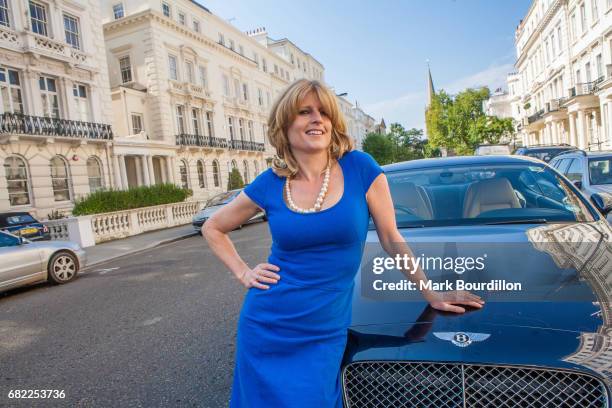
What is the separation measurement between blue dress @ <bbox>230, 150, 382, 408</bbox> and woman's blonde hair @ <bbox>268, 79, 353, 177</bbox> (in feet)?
0.56

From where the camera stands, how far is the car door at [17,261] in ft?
23.5

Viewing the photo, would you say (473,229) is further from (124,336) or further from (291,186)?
(124,336)

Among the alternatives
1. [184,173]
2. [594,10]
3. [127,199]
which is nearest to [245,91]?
[184,173]

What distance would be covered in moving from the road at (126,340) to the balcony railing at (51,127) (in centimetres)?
1321

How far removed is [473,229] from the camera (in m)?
2.68

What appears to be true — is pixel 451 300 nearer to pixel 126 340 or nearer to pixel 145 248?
pixel 126 340

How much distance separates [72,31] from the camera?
21.4m

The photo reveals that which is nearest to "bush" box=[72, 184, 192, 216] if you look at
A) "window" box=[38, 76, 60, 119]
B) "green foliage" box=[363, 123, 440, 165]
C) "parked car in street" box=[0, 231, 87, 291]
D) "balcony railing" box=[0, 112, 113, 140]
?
"balcony railing" box=[0, 112, 113, 140]

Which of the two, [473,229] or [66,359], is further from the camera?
[66,359]

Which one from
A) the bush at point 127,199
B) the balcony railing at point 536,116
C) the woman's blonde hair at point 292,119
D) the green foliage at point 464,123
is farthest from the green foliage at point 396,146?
the woman's blonde hair at point 292,119

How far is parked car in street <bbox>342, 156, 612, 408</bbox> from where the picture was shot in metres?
1.47

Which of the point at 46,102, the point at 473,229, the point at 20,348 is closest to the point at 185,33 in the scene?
the point at 46,102

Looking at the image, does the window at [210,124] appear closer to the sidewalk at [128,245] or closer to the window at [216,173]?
the window at [216,173]

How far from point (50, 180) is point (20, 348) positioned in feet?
58.3
